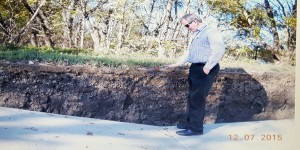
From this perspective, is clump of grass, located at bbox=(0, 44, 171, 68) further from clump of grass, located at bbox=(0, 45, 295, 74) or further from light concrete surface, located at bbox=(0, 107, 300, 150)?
light concrete surface, located at bbox=(0, 107, 300, 150)

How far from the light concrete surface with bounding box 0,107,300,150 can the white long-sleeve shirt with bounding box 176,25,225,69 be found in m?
0.61

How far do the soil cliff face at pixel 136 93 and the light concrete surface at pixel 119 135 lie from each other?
113 millimetres

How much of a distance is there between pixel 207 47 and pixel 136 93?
766 millimetres

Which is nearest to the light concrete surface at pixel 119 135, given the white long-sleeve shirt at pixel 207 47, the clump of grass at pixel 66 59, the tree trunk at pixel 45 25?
the clump of grass at pixel 66 59

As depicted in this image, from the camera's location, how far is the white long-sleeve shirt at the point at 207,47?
2.55 metres

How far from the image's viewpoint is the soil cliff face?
280 centimetres

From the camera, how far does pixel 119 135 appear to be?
104 inches

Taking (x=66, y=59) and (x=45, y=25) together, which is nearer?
(x=66, y=59)

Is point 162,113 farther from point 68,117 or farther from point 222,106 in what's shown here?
point 68,117

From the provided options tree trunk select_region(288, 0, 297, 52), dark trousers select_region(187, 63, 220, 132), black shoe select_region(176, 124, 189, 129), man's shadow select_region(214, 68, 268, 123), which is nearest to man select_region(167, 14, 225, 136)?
dark trousers select_region(187, 63, 220, 132)

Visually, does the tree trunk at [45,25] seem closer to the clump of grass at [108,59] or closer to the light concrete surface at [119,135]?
the clump of grass at [108,59]

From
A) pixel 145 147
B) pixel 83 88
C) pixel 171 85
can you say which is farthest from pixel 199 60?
pixel 83 88
